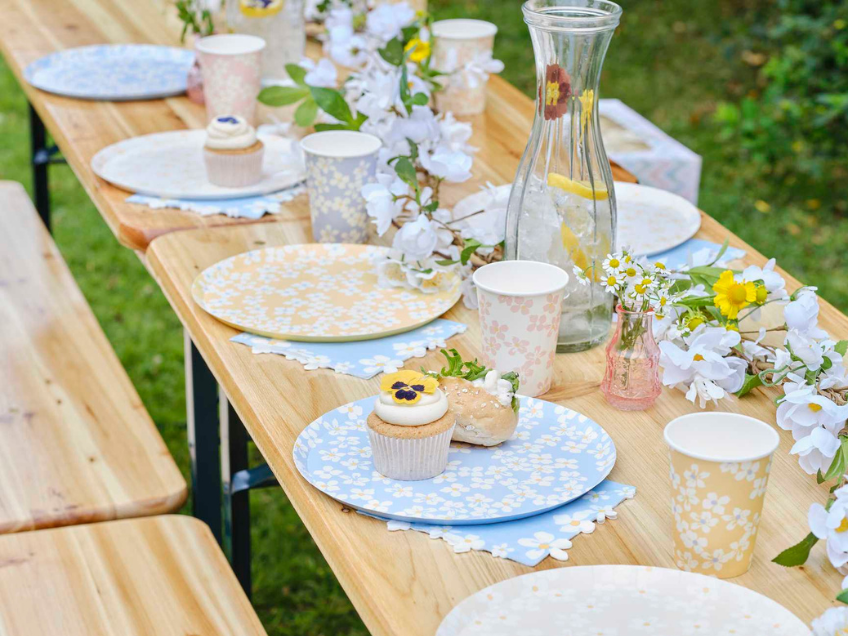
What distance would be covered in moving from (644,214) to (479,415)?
2.26 feet

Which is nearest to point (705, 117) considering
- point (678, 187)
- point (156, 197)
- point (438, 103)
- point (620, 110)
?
point (620, 110)

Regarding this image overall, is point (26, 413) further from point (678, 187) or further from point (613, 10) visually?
point (678, 187)

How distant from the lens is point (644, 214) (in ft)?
5.20

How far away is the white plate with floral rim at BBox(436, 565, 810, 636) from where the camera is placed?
78 cm

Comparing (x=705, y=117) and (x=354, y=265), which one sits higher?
(x=354, y=265)

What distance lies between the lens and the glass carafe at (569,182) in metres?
1.14

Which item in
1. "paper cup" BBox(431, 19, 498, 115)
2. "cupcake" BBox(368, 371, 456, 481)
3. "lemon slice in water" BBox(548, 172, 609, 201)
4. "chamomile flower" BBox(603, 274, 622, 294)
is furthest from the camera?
"paper cup" BBox(431, 19, 498, 115)

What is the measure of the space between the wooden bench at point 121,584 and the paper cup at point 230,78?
0.79 meters

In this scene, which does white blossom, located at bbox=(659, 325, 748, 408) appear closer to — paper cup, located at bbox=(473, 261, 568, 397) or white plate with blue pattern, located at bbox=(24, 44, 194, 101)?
paper cup, located at bbox=(473, 261, 568, 397)

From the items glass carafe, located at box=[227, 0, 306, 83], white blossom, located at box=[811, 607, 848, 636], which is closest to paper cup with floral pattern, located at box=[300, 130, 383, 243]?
glass carafe, located at box=[227, 0, 306, 83]

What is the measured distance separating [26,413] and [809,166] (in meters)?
3.03

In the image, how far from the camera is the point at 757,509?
0.83 metres

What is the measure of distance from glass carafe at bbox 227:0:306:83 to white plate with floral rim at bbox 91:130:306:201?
11.2 inches

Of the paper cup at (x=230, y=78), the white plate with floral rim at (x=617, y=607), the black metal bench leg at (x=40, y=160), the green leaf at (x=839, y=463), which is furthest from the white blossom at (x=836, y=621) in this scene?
the black metal bench leg at (x=40, y=160)
